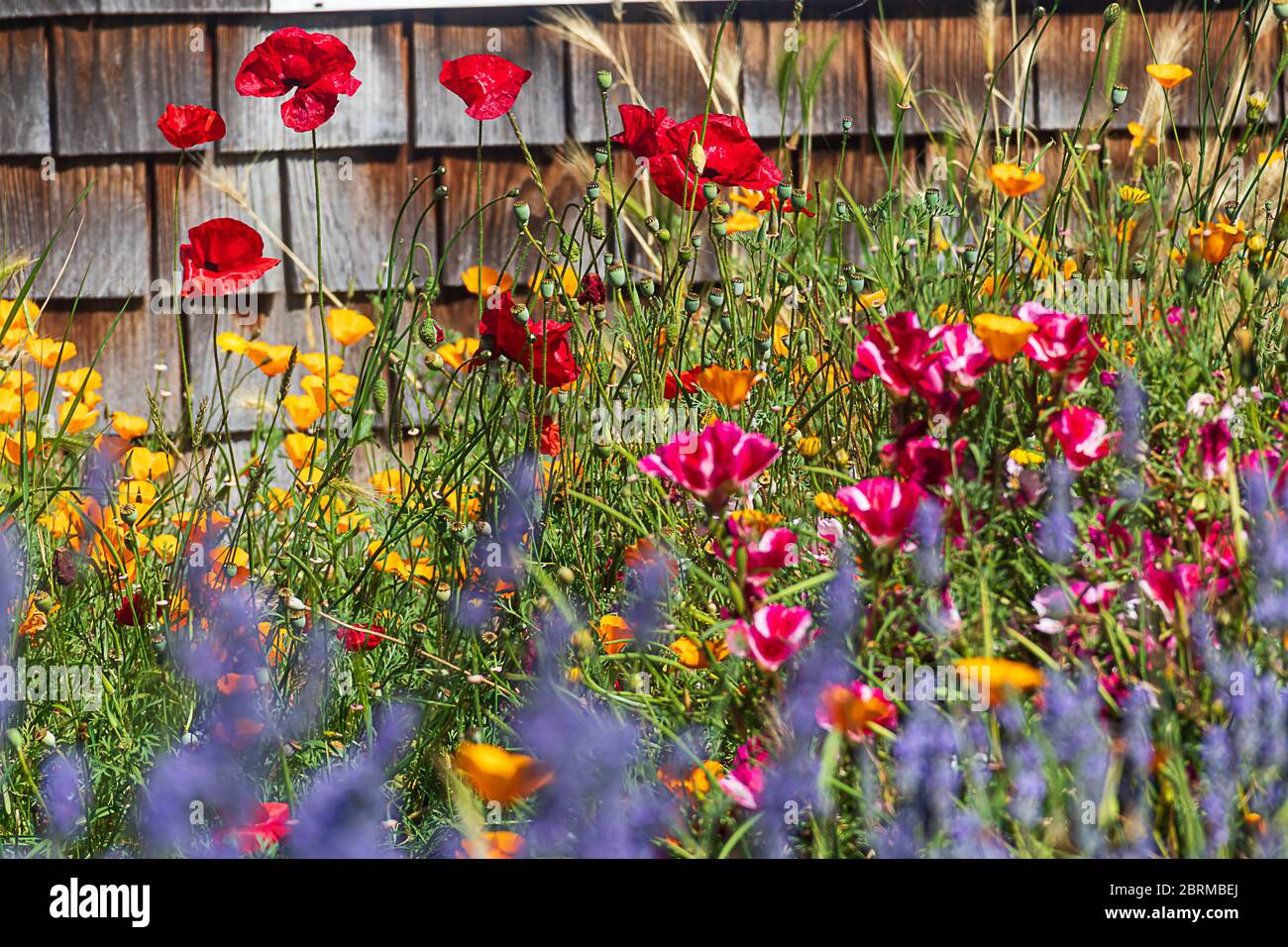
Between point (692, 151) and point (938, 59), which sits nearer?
point (692, 151)

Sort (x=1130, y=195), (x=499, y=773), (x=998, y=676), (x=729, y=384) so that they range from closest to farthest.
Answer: (x=499, y=773)
(x=998, y=676)
(x=729, y=384)
(x=1130, y=195)

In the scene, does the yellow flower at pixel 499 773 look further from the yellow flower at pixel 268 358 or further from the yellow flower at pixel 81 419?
the yellow flower at pixel 81 419

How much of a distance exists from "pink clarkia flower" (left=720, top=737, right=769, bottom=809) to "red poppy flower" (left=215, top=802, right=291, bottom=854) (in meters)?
0.40

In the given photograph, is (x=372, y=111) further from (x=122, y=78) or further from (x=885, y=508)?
(x=885, y=508)

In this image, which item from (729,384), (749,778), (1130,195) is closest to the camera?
(749,778)

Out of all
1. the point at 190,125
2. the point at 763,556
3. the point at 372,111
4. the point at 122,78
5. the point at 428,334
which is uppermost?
the point at 122,78

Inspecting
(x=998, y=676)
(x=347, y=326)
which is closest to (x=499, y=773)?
(x=998, y=676)

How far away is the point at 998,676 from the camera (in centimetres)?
102

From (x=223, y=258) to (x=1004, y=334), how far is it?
1.08 metres

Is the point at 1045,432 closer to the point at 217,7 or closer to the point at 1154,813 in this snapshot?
the point at 1154,813

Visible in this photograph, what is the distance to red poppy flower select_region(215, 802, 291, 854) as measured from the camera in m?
1.12

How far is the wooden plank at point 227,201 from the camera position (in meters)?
3.28
